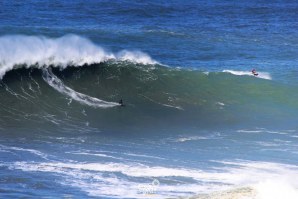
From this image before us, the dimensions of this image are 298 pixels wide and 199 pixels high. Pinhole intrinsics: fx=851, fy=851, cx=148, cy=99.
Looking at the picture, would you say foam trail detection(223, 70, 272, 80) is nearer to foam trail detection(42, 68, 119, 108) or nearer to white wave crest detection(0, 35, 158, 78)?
white wave crest detection(0, 35, 158, 78)

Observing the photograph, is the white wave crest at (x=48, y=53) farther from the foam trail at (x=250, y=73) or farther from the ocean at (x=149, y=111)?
the foam trail at (x=250, y=73)

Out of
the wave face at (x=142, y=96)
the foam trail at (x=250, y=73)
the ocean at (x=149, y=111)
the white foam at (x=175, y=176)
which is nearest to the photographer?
the white foam at (x=175, y=176)

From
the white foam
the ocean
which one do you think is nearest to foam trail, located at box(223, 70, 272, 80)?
the ocean

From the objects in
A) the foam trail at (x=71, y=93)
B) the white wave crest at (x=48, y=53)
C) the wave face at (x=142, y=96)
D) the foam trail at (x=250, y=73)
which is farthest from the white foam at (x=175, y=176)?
the foam trail at (x=250, y=73)

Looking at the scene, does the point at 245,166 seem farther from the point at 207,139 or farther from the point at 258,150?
the point at 207,139

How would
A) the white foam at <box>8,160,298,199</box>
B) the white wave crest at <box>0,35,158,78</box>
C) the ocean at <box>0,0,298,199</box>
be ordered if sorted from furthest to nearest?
the white wave crest at <box>0,35,158,78</box> → the ocean at <box>0,0,298,199</box> → the white foam at <box>8,160,298,199</box>

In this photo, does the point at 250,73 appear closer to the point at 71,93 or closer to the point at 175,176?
the point at 71,93

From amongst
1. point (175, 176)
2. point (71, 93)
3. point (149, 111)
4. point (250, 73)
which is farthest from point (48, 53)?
point (175, 176)
